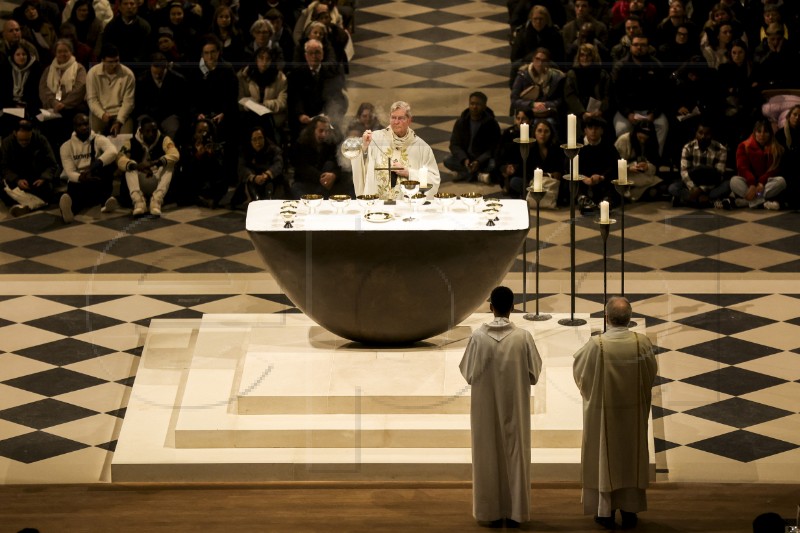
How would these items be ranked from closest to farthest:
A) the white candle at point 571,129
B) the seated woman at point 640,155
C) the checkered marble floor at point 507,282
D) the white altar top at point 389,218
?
1. the checkered marble floor at point 507,282
2. the white altar top at point 389,218
3. the white candle at point 571,129
4. the seated woman at point 640,155

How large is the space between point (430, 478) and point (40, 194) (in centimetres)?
660

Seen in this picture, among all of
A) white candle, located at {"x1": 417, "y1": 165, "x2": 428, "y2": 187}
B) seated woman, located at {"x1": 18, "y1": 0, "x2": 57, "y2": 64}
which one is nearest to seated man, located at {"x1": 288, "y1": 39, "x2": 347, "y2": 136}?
seated woman, located at {"x1": 18, "y1": 0, "x2": 57, "y2": 64}

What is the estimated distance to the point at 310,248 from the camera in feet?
33.1

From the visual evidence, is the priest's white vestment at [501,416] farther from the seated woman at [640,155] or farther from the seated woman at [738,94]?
the seated woman at [738,94]

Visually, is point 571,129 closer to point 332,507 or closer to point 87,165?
point 332,507

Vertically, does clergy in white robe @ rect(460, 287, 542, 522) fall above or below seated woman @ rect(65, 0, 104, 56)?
below

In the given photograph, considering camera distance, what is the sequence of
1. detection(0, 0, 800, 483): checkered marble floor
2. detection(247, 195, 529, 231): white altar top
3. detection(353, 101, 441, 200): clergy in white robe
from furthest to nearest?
detection(353, 101, 441, 200): clergy in white robe, detection(247, 195, 529, 231): white altar top, detection(0, 0, 800, 483): checkered marble floor

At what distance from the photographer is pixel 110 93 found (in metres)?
15.0

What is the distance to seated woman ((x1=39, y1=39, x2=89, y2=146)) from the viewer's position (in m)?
15.1

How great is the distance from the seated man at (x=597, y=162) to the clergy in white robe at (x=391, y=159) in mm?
3431

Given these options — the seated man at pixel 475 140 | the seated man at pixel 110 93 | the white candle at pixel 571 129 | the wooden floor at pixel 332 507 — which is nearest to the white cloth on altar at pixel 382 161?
the white candle at pixel 571 129

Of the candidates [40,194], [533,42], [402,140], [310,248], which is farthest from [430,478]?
[533,42]

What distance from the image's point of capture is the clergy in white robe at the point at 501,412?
8.46 meters

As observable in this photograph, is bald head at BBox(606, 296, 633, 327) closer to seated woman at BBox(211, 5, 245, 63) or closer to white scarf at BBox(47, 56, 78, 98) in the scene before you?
seated woman at BBox(211, 5, 245, 63)
